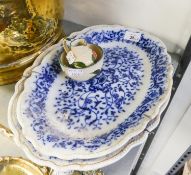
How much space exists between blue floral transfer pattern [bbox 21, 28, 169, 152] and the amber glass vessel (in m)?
0.04

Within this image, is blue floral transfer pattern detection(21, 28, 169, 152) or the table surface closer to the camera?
blue floral transfer pattern detection(21, 28, 169, 152)

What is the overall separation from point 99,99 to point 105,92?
19 millimetres

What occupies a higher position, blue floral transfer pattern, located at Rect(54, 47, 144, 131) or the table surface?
blue floral transfer pattern, located at Rect(54, 47, 144, 131)

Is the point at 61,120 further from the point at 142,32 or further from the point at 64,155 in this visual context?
the point at 142,32

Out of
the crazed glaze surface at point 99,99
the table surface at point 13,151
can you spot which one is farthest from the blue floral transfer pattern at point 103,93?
the table surface at point 13,151

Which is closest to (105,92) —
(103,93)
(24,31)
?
(103,93)

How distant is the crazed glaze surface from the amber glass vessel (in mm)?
37

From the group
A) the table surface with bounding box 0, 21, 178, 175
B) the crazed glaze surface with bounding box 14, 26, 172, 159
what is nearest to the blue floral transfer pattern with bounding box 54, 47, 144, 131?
the crazed glaze surface with bounding box 14, 26, 172, 159

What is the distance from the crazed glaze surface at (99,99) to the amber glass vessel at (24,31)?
0.12 feet

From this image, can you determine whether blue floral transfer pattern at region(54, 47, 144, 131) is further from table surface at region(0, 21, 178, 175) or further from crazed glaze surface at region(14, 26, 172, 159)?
table surface at region(0, 21, 178, 175)

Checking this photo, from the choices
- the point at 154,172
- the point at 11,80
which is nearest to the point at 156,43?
the point at 11,80

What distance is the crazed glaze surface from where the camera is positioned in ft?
1.50

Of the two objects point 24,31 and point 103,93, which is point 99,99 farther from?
point 24,31

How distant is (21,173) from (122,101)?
24 centimetres
